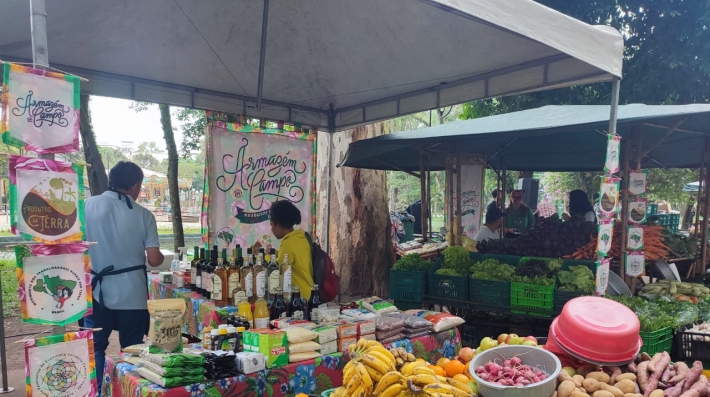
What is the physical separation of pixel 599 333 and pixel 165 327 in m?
2.44

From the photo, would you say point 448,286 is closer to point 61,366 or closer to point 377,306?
point 377,306

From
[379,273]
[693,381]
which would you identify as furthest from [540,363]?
[379,273]

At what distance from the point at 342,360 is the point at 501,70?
2996 millimetres

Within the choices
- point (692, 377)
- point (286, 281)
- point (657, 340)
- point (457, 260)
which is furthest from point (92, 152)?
point (692, 377)

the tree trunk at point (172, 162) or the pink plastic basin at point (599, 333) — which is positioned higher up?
the tree trunk at point (172, 162)

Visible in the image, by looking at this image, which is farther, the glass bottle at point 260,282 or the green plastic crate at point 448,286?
the green plastic crate at point 448,286

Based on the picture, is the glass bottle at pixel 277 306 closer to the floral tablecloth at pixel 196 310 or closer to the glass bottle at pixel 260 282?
the glass bottle at pixel 260 282

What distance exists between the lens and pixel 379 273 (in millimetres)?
8320

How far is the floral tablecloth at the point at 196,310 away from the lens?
11.4 ft

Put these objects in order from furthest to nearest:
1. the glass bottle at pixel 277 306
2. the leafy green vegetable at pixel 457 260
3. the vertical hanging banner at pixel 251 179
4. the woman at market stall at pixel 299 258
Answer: the leafy green vegetable at pixel 457 260 < the vertical hanging banner at pixel 251 179 < the woman at market stall at pixel 299 258 < the glass bottle at pixel 277 306

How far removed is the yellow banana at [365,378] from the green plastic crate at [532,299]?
10.8ft

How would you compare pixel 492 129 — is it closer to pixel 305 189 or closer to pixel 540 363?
pixel 305 189

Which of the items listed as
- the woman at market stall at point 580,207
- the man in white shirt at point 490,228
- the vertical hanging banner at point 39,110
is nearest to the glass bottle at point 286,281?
the vertical hanging banner at point 39,110

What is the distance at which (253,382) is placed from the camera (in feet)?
8.43
